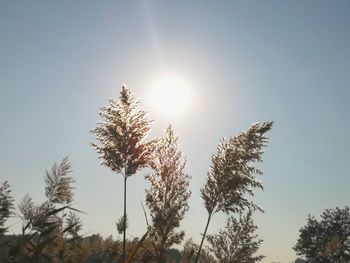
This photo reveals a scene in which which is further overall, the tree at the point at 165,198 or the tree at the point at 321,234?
the tree at the point at 321,234

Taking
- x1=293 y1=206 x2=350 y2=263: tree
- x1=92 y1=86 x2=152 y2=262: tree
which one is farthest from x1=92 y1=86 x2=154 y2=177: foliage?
x1=293 y1=206 x2=350 y2=263: tree

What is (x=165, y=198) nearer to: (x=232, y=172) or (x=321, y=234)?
(x=232, y=172)

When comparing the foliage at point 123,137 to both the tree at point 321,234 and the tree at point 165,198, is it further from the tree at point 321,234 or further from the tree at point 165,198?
the tree at point 321,234

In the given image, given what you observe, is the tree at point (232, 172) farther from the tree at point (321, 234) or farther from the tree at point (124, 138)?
the tree at point (321, 234)

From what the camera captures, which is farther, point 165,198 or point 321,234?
point 321,234

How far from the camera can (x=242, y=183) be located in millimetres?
12000

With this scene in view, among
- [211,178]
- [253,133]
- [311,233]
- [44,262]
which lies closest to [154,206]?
[211,178]

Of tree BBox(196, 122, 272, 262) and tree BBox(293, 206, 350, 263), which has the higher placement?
tree BBox(293, 206, 350, 263)

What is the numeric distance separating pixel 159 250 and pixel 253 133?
4.77m

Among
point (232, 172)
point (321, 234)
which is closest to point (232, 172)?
point (232, 172)

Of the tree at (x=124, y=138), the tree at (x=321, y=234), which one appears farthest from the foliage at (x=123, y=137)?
the tree at (x=321, y=234)

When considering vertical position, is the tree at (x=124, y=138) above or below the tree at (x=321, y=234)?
below

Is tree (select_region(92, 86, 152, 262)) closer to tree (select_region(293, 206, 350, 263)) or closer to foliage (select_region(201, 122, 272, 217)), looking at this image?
foliage (select_region(201, 122, 272, 217))

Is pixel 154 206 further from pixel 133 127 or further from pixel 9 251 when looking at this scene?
pixel 9 251
